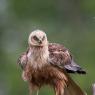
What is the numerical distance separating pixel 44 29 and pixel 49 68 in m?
10.1

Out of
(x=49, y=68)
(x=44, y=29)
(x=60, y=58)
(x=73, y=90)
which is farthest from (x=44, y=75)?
(x=44, y=29)

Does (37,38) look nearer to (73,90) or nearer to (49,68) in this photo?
(49,68)

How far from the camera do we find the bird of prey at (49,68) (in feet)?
45.0

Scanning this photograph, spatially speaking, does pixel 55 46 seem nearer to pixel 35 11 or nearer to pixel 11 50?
pixel 11 50

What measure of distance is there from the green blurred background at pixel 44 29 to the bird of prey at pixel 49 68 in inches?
261

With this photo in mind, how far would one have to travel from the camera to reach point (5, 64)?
23.3 meters

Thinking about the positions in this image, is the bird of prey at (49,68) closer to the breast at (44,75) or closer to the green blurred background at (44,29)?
the breast at (44,75)

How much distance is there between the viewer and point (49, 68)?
13.9 metres

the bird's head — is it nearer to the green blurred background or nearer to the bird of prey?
the bird of prey

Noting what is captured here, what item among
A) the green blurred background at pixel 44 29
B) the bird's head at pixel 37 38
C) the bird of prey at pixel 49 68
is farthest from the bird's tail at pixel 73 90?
the green blurred background at pixel 44 29

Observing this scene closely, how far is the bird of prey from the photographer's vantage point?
45.0 ft

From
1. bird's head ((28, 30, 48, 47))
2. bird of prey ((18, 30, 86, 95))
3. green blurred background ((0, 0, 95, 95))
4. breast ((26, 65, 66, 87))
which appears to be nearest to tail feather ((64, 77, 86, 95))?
bird of prey ((18, 30, 86, 95))

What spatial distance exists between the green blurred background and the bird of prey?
6.63 metres

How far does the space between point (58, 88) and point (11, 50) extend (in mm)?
9663
